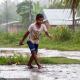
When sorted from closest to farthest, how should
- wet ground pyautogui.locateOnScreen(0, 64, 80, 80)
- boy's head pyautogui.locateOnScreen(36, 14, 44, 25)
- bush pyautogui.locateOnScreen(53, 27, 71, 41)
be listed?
wet ground pyautogui.locateOnScreen(0, 64, 80, 80), boy's head pyautogui.locateOnScreen(36, 14, 44, 25), bush pyautogui.locateOnScreen(53, 27, 71, 41)

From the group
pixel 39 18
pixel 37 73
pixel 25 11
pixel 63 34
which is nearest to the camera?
pixel 37 73

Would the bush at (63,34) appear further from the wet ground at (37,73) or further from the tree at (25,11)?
the tree at (25,11)

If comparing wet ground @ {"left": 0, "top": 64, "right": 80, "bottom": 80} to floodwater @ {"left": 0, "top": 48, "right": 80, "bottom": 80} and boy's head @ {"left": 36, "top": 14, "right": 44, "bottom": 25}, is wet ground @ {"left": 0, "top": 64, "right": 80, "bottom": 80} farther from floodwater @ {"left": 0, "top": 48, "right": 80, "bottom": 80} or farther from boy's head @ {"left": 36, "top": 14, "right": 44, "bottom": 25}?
boy's head @ {"left": 36, "top": 14, "right": 44, "bottom": 25}

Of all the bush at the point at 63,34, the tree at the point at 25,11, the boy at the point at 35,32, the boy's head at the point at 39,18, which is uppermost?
the boy's head at the point at 39,18

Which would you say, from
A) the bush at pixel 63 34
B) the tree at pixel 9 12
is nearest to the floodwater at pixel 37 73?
the bush at pixel 63 34

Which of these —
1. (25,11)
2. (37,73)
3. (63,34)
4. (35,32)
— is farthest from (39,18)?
(25,11)

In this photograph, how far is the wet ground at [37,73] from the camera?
360 inches

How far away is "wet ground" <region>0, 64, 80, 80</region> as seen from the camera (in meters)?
9.15

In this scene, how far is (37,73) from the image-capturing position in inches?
397

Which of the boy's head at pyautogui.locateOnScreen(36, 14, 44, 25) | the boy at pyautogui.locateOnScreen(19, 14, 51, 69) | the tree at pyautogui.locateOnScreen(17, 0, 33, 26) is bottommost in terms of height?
the tree at pyautogui.locateOnScreen(17, 0, 33, 26)

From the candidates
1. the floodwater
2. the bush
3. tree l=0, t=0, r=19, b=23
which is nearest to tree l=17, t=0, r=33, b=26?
tree l=0, t=0, r=19, b=23

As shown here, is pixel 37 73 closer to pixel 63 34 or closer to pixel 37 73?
pixel 37 73

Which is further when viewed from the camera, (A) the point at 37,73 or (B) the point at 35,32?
(B) the point at 35,32

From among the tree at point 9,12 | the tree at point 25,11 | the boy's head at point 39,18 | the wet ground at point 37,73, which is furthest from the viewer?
the tree at point 9,12
